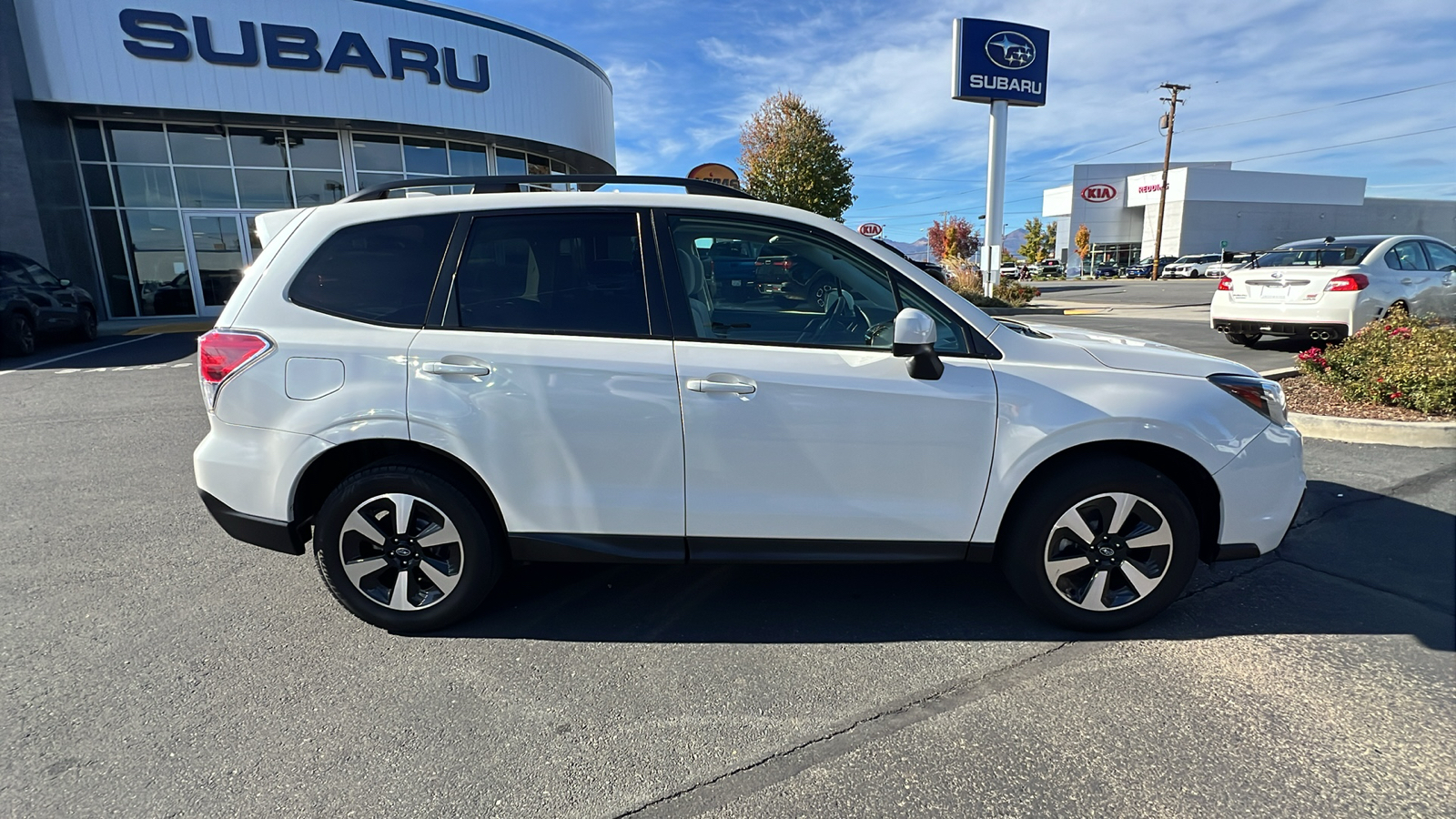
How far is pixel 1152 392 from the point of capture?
9.39 ft

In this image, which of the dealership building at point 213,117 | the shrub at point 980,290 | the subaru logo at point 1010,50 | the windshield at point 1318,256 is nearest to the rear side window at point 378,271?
the windshield at point 1318,256

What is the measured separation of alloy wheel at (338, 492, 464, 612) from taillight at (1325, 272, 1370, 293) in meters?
10.3

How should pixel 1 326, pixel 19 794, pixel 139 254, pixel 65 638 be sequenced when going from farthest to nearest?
pixel 139 254
pixel 1 326
pixel 65 638
pixel 19 794

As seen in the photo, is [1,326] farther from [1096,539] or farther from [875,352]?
[1096,539]

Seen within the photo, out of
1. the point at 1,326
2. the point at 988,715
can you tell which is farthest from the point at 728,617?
the point at 1,326

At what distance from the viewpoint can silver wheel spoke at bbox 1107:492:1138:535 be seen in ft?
9.45

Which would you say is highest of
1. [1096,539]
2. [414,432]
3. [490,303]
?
[490,303]

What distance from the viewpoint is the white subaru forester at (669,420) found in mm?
2828

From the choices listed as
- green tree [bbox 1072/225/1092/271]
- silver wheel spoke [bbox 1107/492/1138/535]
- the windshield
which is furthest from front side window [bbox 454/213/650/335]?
green tree [bbox 1072/225/1092/271]

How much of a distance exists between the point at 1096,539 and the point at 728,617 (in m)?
1.57

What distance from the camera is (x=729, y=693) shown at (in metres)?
2.68

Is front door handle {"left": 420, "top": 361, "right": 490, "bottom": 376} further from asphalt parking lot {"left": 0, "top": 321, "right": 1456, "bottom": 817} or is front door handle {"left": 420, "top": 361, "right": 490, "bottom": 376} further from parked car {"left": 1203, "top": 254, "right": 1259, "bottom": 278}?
parked car {"left": 1203, "top": 254, "right": 1259, "bottom": 278}

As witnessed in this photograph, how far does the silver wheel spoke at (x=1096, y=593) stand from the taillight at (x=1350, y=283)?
8331 mm

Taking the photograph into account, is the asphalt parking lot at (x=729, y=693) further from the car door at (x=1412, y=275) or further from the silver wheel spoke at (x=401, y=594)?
the car door at (x=1412, y=275)
